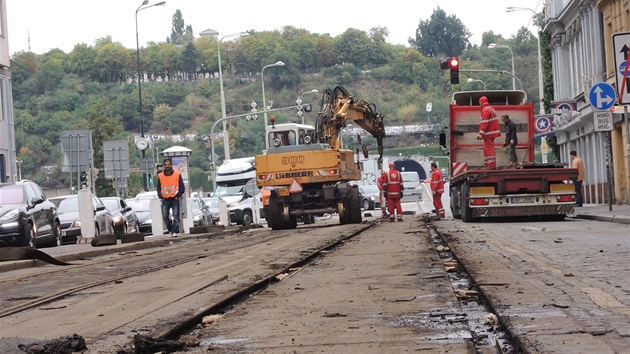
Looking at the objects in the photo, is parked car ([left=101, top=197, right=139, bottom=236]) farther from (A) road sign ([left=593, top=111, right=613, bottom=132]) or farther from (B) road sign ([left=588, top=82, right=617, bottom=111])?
(B) road sign ([left=588, top=82, right=617, bottom=111])

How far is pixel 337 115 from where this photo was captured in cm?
3566

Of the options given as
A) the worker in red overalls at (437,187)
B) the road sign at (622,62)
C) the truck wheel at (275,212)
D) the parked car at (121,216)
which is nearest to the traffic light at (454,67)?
the worker in red overalls at (437,187)

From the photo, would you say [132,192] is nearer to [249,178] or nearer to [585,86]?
[249,178]

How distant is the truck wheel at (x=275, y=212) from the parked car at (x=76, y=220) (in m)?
4.43

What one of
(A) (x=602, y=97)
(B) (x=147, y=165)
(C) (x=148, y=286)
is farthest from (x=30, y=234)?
(B) (x=147, y=165)

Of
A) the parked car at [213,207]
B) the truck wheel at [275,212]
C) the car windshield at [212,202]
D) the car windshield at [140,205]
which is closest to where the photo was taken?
the truck wheel at [275,212]

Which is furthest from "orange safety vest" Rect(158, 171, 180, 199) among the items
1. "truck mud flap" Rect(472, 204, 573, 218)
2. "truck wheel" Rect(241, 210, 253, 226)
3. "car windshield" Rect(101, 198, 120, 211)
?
"truck wheel" Rect(241, 210, 253, 226)

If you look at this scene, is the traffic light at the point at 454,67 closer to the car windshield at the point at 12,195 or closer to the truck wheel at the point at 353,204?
the truck wheel at the point at 353,204

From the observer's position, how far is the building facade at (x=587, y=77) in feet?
143

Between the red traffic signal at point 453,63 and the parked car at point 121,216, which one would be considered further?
the red traffic signal at point 453,63

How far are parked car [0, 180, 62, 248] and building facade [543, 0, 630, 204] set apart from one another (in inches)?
745

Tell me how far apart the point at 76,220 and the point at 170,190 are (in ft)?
13.5

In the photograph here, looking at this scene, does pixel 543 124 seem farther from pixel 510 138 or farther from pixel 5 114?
pixel 5 114

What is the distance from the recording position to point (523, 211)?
26.6 m
